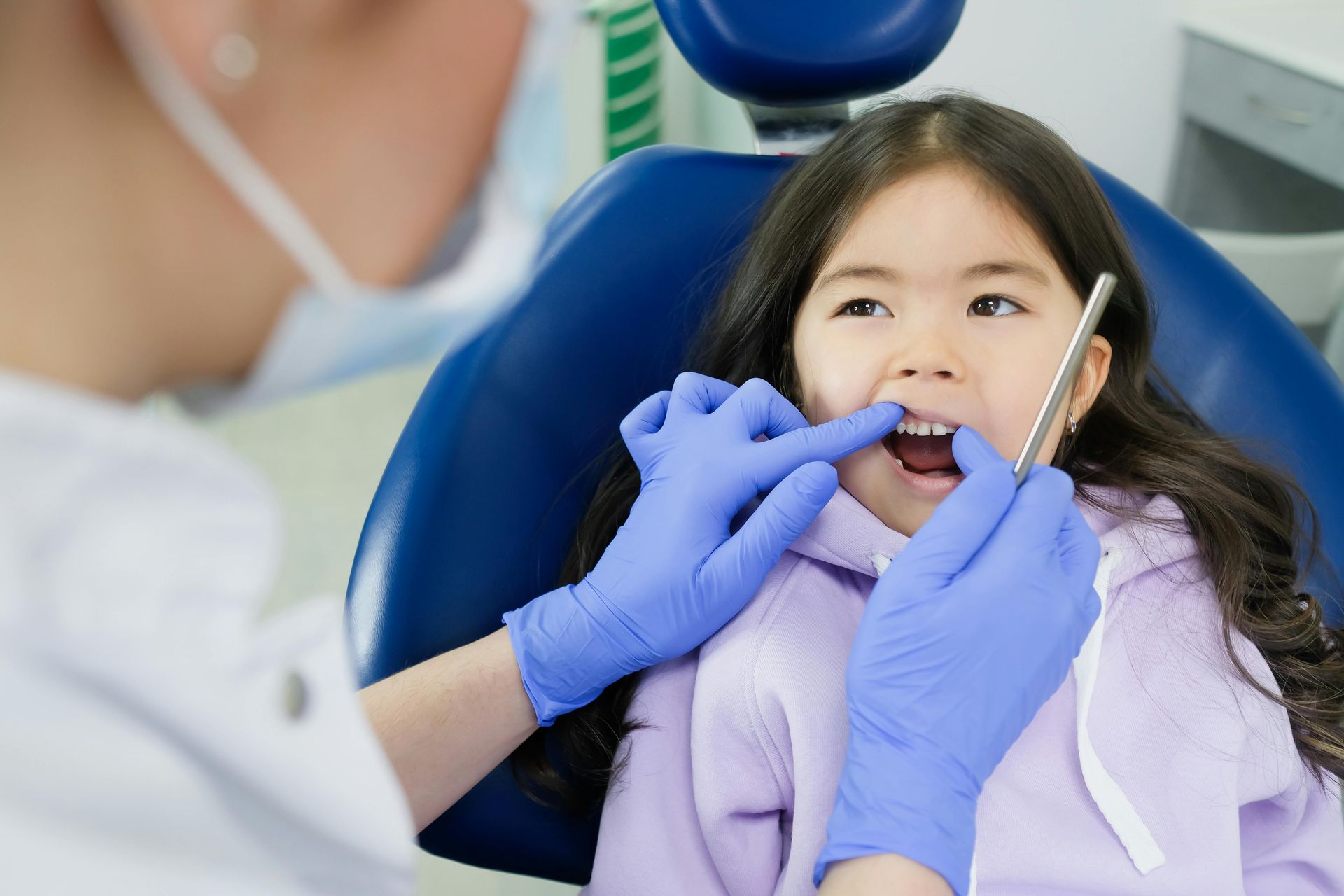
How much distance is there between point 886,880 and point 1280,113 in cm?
201

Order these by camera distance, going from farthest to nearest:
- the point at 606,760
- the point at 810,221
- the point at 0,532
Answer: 1. the point at 810,221
2. the point at 606,760
3. the point at 0,532

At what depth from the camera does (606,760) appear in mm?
1050

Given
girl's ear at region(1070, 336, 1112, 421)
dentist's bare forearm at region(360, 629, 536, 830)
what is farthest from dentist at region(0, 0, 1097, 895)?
girl's ear at region(1070, 336, 1112, 421)

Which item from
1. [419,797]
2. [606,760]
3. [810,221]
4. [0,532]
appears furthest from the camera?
[810,221]

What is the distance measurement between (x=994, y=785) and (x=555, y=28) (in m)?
0.75

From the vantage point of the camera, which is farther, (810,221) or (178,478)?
(810,221)

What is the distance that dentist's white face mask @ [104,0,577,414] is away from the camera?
1.59 ft

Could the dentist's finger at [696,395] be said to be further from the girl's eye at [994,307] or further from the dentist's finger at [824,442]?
the girl's eye at [994,307]

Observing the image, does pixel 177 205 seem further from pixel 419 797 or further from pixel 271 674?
pixel 419 797

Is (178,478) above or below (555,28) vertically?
below

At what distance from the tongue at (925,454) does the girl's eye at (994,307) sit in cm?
13

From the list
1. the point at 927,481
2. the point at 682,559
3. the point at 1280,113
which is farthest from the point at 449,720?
the point at 1280,113

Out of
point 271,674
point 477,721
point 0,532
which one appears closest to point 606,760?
point 477,721

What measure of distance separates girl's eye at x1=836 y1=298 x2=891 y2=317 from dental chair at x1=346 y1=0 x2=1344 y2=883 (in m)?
0.17
